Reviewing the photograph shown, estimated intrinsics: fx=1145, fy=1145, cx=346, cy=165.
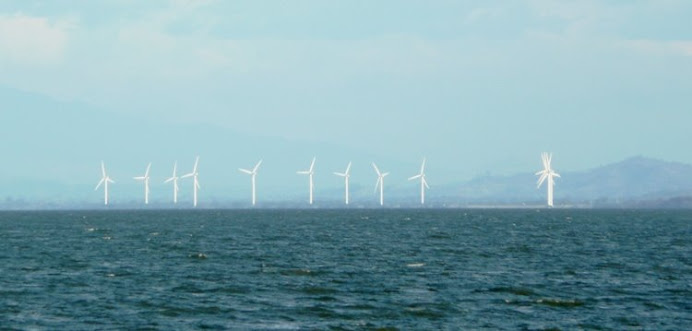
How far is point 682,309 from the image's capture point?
4888 centimetres

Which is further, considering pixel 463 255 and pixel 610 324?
pixel 463 255

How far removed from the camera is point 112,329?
42.8m

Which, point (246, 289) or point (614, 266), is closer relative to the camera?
point (246, 289)

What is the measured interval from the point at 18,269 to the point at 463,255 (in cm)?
3093

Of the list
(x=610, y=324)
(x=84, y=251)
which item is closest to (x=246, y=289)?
(x=610, y=324)

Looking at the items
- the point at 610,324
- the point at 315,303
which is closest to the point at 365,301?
the point at 315,303

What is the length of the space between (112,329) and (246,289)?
1404 centimetres

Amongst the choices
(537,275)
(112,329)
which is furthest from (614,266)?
(112,329)

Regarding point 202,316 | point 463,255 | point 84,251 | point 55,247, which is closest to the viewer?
point 202,316

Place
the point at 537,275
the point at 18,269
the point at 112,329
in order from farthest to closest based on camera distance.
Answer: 1. the point at 18,269
2. the point at 537,275
3. the point at 112,329

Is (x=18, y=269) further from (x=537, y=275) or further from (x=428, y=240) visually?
(x=428, y=240)

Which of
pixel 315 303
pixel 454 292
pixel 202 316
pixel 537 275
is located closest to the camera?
pixel 202 316

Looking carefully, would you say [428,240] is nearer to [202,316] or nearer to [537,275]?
[537,275]

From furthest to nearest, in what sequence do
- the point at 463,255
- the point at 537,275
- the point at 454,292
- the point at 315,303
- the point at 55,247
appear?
the point at 55,247, the point at 463,255, the point at 537,275, the point at 454,292, the point at 315,303
